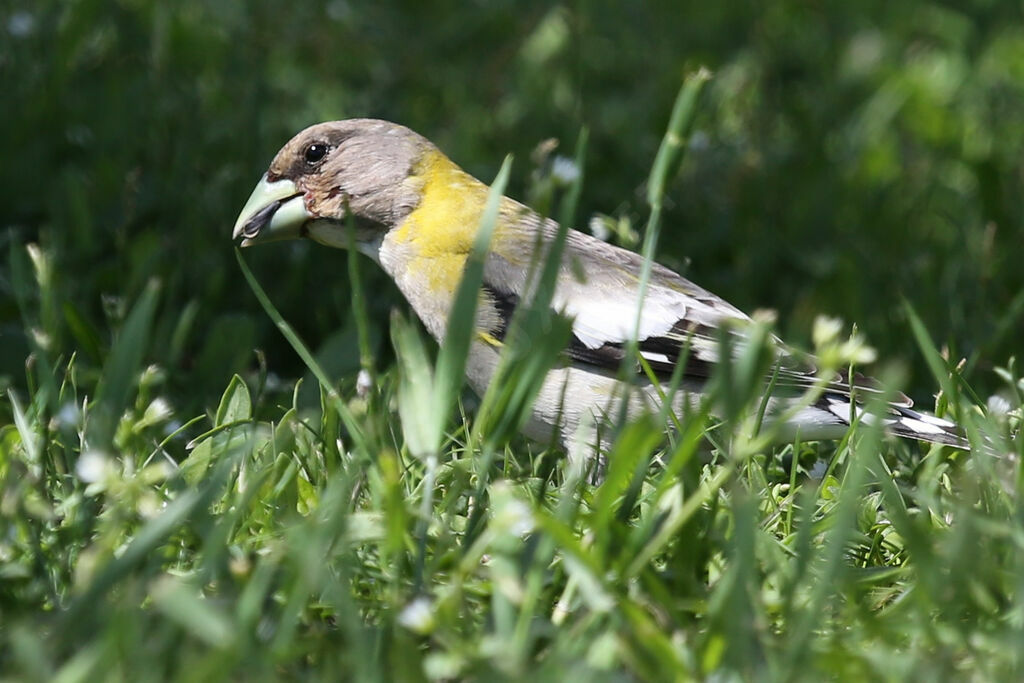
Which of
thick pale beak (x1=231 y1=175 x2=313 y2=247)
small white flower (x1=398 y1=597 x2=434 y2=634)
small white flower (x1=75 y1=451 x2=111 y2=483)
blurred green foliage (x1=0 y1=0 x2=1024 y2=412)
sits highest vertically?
small white flower (x1=75 y1=451 x2=111 y2=483)

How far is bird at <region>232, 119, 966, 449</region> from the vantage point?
3.74 m

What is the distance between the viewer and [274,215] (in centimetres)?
441

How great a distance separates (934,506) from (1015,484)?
200mm

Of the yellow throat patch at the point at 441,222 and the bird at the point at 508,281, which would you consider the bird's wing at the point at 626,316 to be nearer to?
the bird at the point at 508,281

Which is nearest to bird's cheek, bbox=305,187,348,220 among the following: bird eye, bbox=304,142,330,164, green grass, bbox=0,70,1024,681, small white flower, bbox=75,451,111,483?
bird eye, bbox=304,142,330,164

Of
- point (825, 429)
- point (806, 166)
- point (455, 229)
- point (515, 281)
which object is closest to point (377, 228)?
point (455, 229)

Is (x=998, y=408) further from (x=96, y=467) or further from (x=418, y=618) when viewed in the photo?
(x=96, y=467)

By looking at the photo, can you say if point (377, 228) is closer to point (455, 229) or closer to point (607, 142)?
point (455, 229)

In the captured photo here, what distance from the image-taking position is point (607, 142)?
20.2 feet

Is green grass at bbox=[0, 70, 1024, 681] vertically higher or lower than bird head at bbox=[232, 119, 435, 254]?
higher

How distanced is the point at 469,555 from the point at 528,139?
12.8 feet

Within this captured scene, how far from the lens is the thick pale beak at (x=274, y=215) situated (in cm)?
439

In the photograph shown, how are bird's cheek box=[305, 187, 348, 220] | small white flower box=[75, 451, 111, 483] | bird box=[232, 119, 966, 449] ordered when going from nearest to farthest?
small white flower box=[75, 451, 111, 483]
bird box=[232, 119, 966, 449]
bird's cheek box=[305, 187, 348, 220]

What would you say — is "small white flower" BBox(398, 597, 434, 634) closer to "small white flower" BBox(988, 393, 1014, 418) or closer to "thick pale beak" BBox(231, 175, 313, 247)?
"small white flower" BBox(988, 393, 1014, 418)
